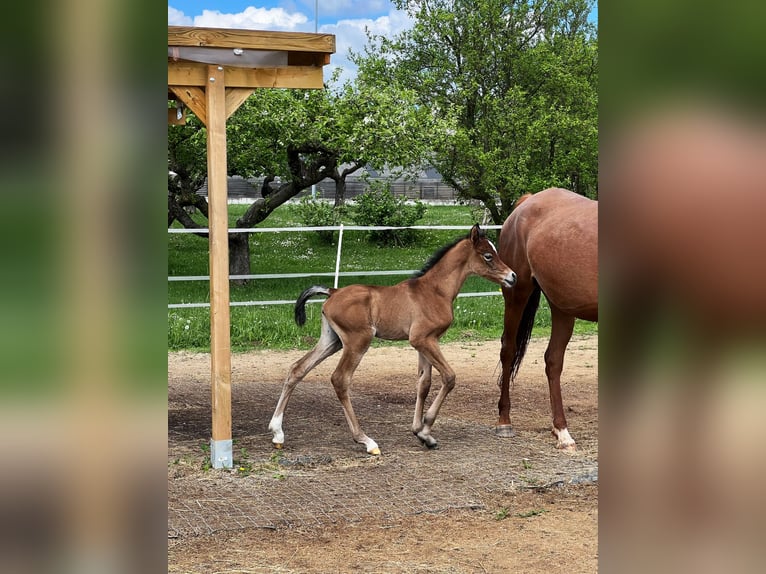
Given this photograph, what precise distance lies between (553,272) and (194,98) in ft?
9.12

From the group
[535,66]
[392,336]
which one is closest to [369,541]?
[392,336]

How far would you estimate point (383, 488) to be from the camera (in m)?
5.31

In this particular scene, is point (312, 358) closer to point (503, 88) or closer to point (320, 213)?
point (320, 213)

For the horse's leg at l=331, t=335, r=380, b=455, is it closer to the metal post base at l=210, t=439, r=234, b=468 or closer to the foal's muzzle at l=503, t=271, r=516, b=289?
the metal post base at l=210, t=439, r=234, b=468

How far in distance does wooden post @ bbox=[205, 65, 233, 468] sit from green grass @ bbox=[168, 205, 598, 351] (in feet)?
16.5

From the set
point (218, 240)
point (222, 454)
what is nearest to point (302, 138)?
point (218, 240)

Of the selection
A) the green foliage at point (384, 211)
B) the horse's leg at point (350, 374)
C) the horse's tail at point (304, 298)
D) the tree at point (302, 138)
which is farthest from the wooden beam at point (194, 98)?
the green foliage at point (384, 211)

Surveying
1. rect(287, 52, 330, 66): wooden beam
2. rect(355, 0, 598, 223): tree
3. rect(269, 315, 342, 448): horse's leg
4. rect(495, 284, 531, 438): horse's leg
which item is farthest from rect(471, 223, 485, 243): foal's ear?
rect(355, 0, 598, 223): tree

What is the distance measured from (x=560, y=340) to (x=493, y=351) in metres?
3.85

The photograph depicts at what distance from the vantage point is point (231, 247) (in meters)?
15.8
